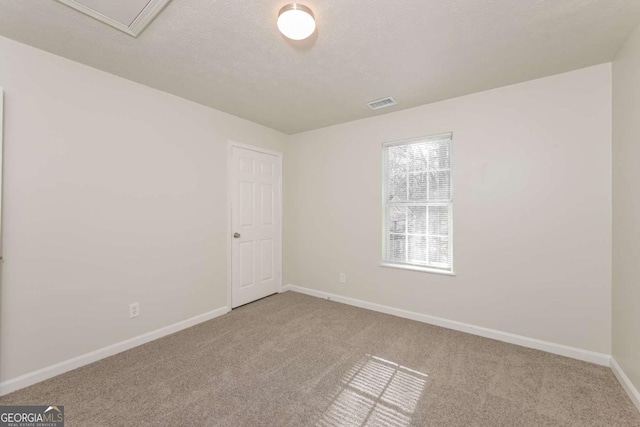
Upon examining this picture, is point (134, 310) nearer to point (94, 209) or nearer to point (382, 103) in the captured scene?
point (94, 209)

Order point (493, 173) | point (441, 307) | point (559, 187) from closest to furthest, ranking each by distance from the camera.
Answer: point (559, 187) → point (493, 173) → point (441, 307)

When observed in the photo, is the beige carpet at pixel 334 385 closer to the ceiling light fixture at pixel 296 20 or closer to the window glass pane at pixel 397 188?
the window glass pane at pixel 397 188

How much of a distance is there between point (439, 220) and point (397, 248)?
61cm

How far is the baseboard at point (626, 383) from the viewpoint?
69.6 inches

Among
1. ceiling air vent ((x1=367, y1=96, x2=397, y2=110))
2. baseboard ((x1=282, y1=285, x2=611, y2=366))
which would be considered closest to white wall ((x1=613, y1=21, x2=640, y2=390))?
baseboard ((x1=282, y1=285, x2=611, y2=366))

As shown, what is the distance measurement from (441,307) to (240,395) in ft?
7.24

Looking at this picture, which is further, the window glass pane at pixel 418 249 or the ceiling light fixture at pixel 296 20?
the window glass pane at pixel 418 249

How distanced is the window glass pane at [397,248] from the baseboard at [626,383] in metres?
1.85

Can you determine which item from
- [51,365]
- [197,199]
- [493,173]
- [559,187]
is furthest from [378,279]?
[51,365]

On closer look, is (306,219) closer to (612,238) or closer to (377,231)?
(377,231)

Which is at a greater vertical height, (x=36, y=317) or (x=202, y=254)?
(x=202, y=254)

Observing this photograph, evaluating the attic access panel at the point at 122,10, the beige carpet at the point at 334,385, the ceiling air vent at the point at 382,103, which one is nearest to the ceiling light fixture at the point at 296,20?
the attic access panel at the point at 122,10

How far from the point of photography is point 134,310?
8.42ft

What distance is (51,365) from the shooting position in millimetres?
2084
